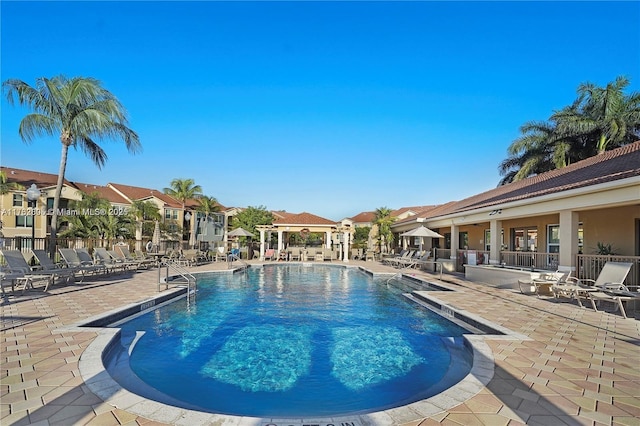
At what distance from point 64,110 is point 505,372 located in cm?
1753

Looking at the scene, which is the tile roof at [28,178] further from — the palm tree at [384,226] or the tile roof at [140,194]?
the palm tree at [384,226]

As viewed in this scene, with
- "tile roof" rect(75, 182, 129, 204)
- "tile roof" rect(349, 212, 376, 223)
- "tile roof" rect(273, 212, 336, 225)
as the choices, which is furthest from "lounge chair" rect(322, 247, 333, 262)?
"tile roof" rect(349, 212, 376, 223)

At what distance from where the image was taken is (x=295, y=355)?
20.0 ft

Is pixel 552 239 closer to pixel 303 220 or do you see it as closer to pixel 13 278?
pixel 303 220

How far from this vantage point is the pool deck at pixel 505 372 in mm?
3172

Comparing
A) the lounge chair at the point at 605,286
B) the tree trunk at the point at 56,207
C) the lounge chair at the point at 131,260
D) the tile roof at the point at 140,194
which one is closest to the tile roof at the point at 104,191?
the tile roof at the point at 140,194

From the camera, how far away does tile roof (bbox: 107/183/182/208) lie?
43.9 metres

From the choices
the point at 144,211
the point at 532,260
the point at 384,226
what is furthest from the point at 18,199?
the point at 532,260

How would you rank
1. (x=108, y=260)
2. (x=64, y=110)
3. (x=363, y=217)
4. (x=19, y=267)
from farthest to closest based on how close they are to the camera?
(x=363, y=217) → (x=108, y=260) → (x=64, y=110) → (x=19, y=267)

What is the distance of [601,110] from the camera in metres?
26.3

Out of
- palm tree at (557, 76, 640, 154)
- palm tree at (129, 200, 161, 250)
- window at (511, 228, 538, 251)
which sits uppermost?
palm tree at (557, 76, 640, 154)

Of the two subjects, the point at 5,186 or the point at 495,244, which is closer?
the point at 495,244

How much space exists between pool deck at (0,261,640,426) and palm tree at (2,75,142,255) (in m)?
9.14

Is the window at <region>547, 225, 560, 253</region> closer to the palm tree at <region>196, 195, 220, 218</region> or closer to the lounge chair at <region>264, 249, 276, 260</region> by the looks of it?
the lounge chair at <region>264, 249, 276, 260</region>
